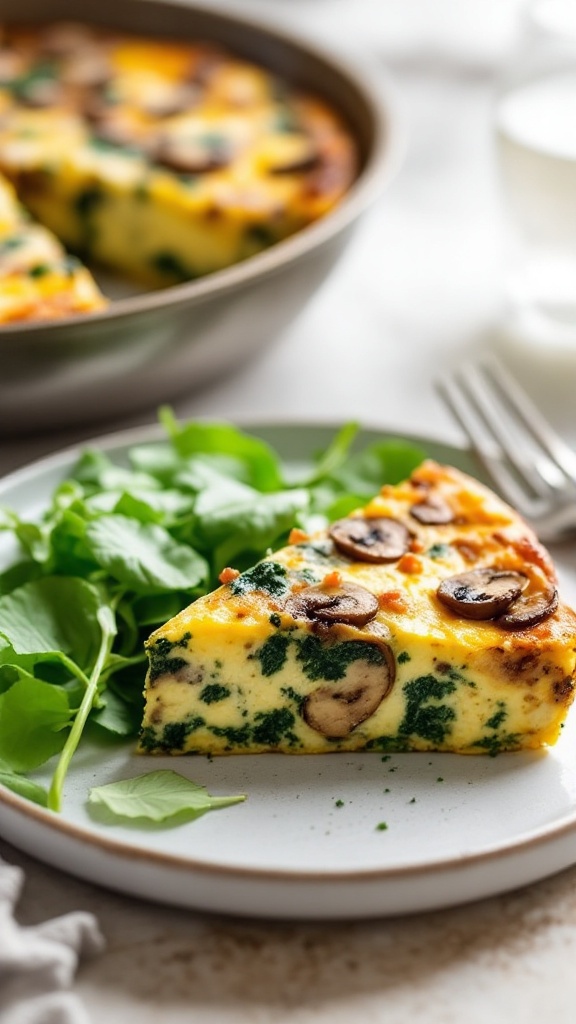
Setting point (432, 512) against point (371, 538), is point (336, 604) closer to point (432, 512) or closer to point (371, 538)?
point (371, 538)

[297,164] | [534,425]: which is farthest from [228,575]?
[297,164]

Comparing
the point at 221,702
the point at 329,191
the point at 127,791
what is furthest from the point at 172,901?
the point at 329,191

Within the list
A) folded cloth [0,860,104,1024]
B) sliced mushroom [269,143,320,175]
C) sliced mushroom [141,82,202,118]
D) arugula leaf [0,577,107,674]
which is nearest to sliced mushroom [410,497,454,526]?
arugula leaf [0,577,107,674]

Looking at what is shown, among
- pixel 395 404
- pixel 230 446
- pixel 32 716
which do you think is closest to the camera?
pixel 32 716

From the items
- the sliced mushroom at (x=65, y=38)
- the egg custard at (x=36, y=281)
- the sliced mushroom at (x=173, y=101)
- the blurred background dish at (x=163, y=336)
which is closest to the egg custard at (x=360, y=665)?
the blurred background dish at (x=163, y=336)

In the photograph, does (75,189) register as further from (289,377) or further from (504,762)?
(504,762)

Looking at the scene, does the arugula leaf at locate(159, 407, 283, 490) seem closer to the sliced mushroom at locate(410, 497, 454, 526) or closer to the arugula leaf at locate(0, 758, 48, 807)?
the sliced mushroom at locate(410, 497, 454, 526)
